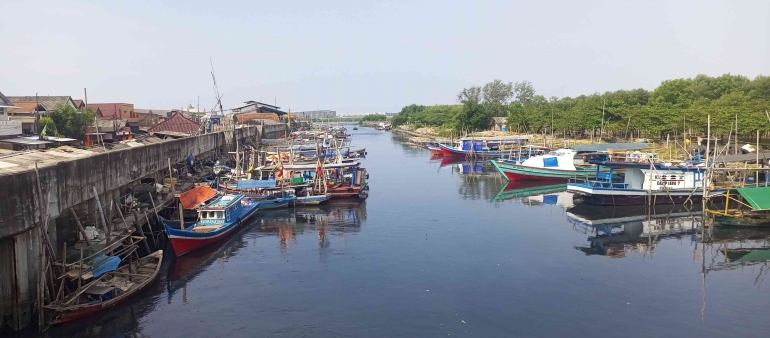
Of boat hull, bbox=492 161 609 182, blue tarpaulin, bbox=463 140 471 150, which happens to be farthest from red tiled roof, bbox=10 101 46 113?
blue tarpaulin, bbox=463 140 471 150

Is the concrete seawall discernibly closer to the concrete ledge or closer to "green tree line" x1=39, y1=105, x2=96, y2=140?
the concrete ledge

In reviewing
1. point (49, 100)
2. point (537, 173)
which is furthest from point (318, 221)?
point (49, 100)

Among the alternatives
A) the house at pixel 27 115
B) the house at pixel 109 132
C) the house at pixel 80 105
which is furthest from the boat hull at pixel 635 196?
the house at pixel 80 105

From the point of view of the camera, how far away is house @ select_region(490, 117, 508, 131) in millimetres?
87688

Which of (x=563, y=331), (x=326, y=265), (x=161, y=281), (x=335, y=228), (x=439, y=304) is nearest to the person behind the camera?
(x=563, y=331)

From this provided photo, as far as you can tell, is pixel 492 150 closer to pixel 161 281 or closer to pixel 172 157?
pixel 172 157

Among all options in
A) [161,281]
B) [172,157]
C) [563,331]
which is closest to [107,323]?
[161,281]

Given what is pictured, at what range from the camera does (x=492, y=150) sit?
64.3m

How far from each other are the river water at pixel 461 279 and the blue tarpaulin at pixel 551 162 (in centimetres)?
1014

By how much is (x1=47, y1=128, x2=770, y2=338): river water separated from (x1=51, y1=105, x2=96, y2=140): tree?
1513cm

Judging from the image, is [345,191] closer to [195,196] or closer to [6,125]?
[195,196]

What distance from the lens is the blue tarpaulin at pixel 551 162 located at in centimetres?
4200

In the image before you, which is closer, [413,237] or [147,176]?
[413,237]

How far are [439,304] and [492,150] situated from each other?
48694mm
